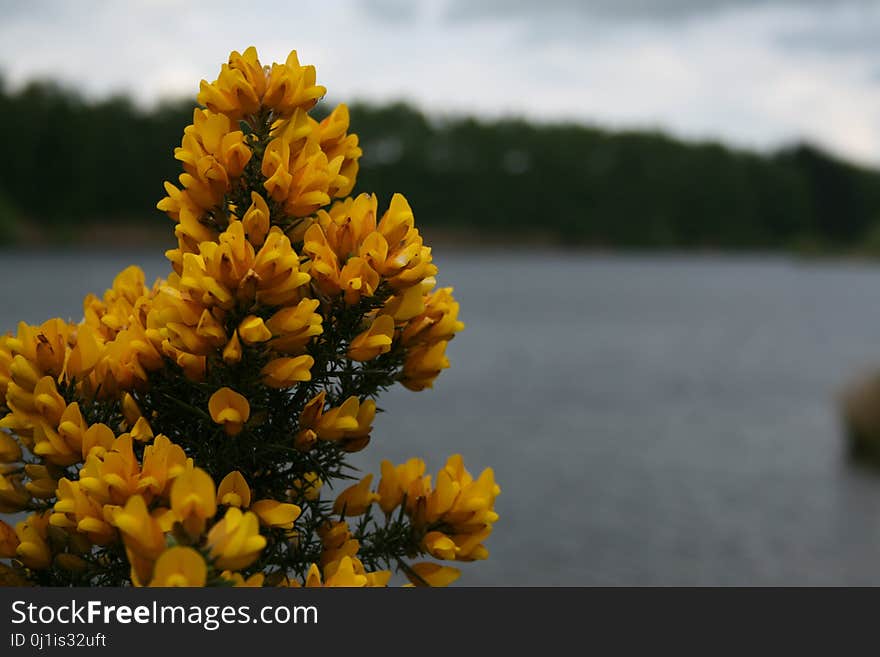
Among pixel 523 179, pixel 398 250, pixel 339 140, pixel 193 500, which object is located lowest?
pixel 193 500

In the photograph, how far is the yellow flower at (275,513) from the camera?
1671mm

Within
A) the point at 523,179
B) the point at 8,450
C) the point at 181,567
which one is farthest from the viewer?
the point at 523,179

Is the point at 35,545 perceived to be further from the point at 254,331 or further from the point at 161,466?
the point at 254,331

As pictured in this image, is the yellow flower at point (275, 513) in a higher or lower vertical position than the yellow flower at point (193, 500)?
higher

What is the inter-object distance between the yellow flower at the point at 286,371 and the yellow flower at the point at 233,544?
0.32 m

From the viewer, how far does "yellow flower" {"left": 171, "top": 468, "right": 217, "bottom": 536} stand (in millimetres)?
1418

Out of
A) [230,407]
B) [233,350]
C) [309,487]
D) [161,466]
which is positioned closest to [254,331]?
[233,350]

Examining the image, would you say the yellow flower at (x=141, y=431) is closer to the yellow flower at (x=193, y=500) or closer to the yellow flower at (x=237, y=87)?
the yellow flower at (x=193, y=500)

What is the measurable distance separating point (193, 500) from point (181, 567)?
0.38 ft

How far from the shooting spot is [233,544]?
4.55ft

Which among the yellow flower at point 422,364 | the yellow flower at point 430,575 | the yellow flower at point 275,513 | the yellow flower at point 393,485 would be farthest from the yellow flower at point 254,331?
the yellow flower at point 430,575
